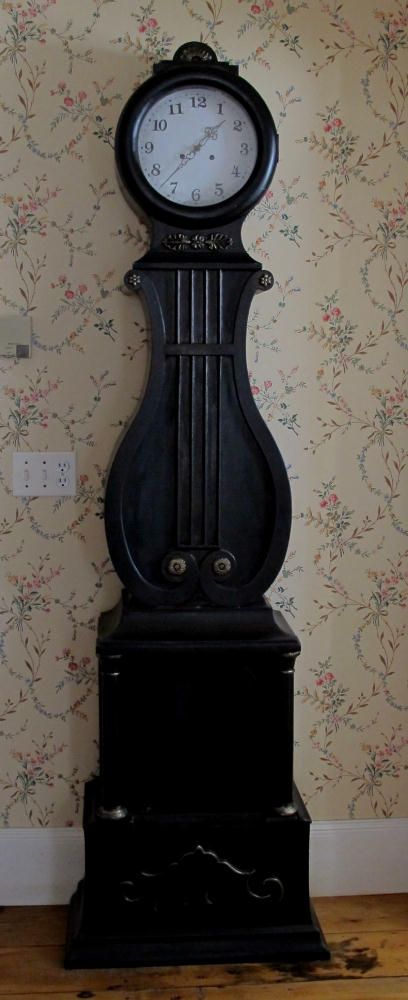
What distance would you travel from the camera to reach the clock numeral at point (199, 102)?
70.8 inches

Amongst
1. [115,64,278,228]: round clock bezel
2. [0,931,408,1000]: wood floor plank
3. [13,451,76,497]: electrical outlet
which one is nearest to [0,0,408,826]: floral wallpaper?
[13,451,76,497]: electrical outlet

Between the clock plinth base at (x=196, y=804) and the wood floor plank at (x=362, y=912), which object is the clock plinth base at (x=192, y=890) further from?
the wood floor plank at (x=362, y=912)

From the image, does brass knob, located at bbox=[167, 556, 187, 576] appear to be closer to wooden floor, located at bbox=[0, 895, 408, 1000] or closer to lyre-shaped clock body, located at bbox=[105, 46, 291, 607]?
lyre-shaped clock body, located at bbox=[105, 46, 291, 607]

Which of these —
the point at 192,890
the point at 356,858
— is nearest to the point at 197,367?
the point at 192,890

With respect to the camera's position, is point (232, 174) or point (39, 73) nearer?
point (232, 174)

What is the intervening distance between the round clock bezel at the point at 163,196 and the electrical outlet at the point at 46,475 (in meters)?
0.56

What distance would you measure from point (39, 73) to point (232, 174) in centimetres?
50

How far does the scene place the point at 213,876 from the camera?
1857mm

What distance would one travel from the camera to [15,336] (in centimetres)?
198

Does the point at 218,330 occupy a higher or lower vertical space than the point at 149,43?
lower

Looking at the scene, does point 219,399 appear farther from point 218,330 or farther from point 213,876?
point 213,876

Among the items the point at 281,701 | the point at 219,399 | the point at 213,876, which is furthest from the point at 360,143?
the point at 213,876

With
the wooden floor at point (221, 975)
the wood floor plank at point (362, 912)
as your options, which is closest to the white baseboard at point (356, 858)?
the wood floor plank at point (362, 912)

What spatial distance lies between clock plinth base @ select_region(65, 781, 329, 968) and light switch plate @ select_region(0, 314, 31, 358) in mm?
981
